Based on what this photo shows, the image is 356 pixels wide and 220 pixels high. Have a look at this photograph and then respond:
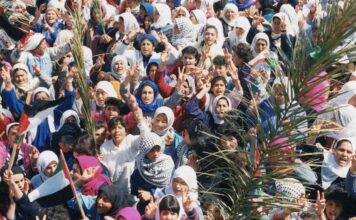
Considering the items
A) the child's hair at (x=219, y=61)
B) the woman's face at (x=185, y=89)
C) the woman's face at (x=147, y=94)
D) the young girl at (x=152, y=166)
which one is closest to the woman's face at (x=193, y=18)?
the child's hair at (x=219, y=61)

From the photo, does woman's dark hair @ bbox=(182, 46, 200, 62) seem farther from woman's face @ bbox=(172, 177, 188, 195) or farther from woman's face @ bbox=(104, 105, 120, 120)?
woman's face @ bbox=(172, 177, 188, 195)

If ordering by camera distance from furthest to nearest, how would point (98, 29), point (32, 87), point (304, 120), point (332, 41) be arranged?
point (98, 29) → point (32, 87) → point (304, 120) → point (332, 41)

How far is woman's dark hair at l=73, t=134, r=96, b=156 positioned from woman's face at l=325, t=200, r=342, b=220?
1.90 metres

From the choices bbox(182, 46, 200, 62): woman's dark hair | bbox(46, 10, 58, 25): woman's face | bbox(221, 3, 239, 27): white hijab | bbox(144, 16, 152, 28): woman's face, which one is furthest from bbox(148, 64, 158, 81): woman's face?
bbox(46, 10, 58, 25): woman's face

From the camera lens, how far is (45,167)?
629 centimetres

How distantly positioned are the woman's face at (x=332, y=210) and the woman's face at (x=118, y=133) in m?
1.86

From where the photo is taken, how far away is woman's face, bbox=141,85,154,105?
7566 millimetres

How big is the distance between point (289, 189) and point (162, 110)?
11.0ft

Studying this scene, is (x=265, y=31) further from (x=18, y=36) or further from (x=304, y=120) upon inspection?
(x=304, y=120)

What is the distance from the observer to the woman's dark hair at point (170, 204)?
204 inches

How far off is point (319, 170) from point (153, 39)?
343 cm

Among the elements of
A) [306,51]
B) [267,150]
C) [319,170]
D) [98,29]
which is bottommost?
[98,29]

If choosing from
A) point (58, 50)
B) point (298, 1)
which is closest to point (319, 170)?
point (58, 50)

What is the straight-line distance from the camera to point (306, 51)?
2.73 m
